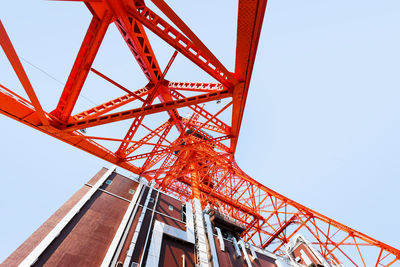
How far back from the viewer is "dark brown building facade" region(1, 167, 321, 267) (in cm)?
794

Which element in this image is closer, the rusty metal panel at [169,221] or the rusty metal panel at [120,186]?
the rusty metal panel at [169,221]

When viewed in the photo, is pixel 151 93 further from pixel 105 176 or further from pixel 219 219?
pixel 219 219

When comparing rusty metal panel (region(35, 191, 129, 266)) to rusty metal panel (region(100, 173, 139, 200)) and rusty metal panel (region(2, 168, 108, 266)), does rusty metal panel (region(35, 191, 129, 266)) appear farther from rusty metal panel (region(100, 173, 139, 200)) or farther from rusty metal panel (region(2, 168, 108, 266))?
rusty metal panel (region(100, 173, 139, 200))

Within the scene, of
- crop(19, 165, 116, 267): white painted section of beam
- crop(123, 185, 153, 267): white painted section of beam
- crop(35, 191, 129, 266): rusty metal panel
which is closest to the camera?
crop(19, 165, 116, 267): white painted section of beam

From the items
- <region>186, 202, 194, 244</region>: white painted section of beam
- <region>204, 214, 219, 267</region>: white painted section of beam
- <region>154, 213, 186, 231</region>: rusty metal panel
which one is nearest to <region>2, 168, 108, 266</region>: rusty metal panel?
<region>154, 213, 186, 231</region>: rusty metal panel

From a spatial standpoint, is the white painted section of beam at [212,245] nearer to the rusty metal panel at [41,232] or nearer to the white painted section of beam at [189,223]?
the white painted section of beam at [189,223]

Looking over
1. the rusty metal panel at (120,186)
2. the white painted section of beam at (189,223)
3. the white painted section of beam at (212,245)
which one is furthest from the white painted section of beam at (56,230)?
the white painted section of beam at (212,245)

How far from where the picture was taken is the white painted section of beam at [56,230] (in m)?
7.02

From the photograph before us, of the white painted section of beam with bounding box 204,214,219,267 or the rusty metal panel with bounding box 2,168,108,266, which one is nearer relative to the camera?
the rusty metal panel with bounding box 2,168,108,266

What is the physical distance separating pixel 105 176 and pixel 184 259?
7.52m

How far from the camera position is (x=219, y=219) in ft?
49.4

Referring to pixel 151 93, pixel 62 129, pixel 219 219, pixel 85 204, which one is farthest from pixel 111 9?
pixel 219 219

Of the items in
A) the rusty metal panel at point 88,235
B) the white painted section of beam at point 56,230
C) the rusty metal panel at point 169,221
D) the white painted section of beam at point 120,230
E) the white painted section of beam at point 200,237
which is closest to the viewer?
the white painted section of beam at point 56,230

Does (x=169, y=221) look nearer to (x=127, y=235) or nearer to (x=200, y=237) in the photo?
(x=200, y=237)
